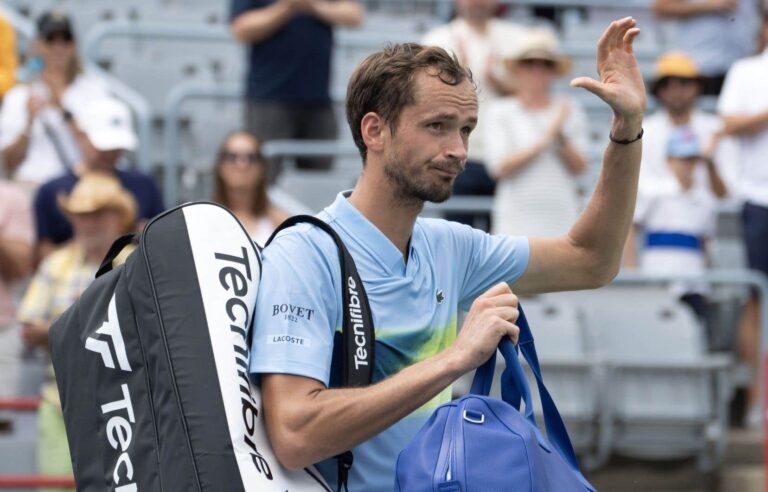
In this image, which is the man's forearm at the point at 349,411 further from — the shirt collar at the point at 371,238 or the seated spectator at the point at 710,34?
the seated spectator at the point at 710,34

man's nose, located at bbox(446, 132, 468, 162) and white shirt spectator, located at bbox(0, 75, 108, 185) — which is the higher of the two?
man's nose, located at bbox(446, 132, 468, 162)

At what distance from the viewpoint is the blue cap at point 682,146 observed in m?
8.00

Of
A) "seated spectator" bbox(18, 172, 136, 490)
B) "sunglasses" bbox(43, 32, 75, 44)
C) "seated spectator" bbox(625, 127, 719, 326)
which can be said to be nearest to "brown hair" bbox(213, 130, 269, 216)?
"seated spectator" bbox(18, 172, 136, 490)

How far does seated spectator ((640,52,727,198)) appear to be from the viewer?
8.09m

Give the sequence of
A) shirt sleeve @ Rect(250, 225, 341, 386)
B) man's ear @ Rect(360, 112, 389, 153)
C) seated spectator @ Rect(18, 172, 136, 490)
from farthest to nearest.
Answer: seated spectator @ Rect(18, 172, 136, 490), man's ear @ Rect(360, 112, 389, 153), shirt sleeve @ Rect(250, 225, 341, 386)

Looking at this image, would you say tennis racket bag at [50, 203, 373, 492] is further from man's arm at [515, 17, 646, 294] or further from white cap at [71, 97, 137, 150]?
white cap at [71, 97, 137, 150]

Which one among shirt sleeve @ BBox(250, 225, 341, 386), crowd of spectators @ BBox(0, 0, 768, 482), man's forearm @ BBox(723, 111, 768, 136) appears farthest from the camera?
man's forearm @ BBox(723, 111, 768, 136)

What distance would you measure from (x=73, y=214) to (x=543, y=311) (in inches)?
99.0

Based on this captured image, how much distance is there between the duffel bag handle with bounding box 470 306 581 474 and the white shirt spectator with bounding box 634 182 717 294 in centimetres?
484

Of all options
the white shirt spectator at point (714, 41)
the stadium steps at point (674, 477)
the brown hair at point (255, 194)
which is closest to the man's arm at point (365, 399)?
the brown hair at point (255, 194)

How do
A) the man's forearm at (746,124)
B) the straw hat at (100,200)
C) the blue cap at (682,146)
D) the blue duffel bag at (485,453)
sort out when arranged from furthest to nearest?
the man's forearm at (746,124), the blue cap at (682,146), the straw hat at (100,200), the blue duffel bag at (485,453)

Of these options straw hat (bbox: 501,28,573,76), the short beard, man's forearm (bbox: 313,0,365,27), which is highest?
man's forearm (bbox: 313,0,365,27)

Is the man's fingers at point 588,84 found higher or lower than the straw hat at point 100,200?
higher

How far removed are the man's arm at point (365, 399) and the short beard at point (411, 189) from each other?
31 cm
